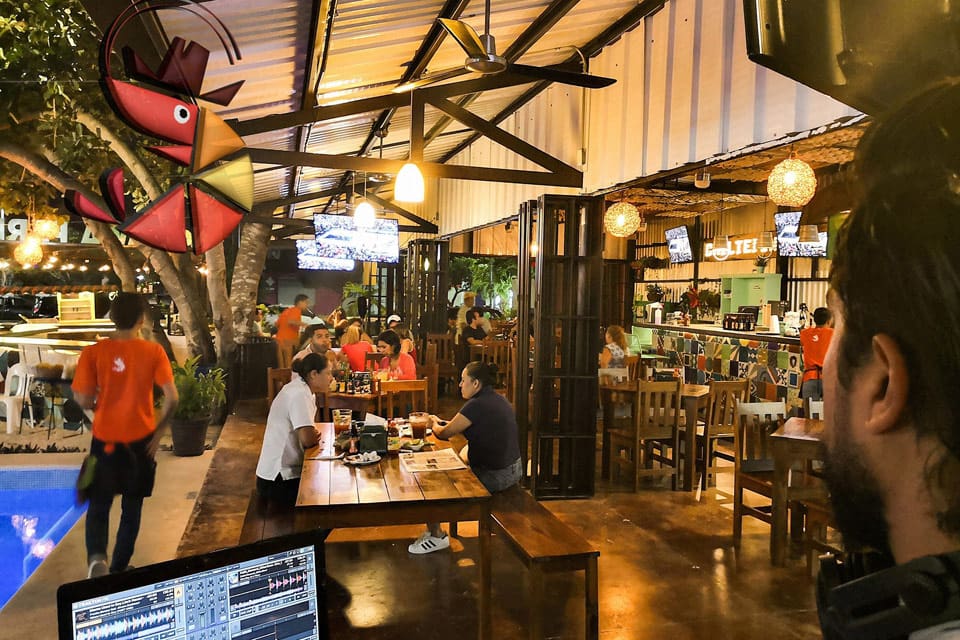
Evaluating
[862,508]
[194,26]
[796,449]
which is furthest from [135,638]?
[796,449]

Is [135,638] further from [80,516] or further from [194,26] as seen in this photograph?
[80,516]

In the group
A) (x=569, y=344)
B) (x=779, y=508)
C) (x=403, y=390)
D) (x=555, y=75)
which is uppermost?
(x=555, y=75)

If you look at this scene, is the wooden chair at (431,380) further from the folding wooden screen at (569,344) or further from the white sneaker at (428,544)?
the white sneaker at (428,544)

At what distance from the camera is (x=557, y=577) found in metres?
4.19

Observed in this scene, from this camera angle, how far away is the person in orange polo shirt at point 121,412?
3.74m

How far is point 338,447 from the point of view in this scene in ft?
13.4

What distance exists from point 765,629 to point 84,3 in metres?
4.38

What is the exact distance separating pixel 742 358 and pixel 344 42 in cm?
630

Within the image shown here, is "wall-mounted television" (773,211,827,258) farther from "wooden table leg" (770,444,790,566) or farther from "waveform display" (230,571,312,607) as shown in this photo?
"waveform display" (230,571,312,607)

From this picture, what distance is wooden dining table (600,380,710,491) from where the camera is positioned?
6.09m

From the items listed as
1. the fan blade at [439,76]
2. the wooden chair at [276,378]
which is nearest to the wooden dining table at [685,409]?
the fan blade at [439,76]

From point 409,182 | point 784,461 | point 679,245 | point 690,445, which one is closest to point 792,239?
point 690,445

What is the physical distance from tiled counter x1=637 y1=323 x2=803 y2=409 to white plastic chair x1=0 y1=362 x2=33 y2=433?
7869mm

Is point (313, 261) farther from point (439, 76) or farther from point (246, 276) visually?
point (439, 76)
